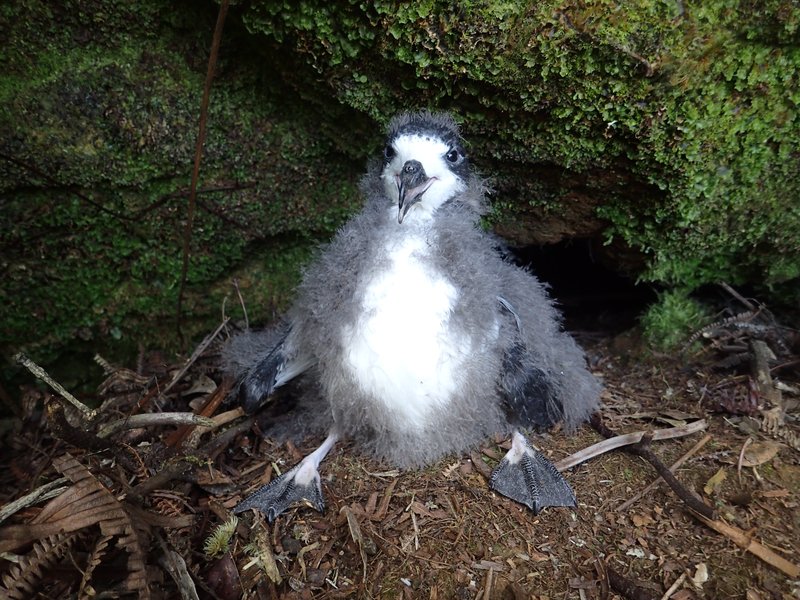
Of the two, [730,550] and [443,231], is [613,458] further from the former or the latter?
[443,231]

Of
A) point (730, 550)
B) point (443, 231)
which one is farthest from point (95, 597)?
point (730, 550)

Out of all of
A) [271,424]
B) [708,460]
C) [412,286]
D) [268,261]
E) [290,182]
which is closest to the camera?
[412,286]

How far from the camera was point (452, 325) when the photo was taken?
6.19 ft

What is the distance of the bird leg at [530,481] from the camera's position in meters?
1.88

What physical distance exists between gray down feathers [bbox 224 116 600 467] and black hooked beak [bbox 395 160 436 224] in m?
0.10

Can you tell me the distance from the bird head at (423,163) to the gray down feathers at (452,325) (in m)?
0.04

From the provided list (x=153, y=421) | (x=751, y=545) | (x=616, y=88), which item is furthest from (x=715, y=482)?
(x=153, y=421)

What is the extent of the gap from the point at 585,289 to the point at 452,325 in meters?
1.71

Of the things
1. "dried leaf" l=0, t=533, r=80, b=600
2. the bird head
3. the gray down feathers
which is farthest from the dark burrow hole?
"dried leaf" l=0, t=533, r=80, b=600

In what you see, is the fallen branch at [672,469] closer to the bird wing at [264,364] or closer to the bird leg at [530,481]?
the bird leg at [530,481]

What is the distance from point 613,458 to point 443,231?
41.5 inches

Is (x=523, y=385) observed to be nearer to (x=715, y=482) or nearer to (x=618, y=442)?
(x=618, y=442)

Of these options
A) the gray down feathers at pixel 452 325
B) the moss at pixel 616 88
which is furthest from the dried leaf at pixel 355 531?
the moss at pixel 616 88

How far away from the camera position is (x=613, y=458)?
2070 millimetres
